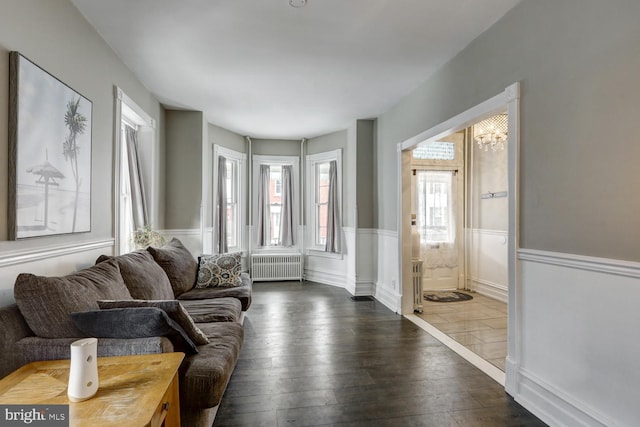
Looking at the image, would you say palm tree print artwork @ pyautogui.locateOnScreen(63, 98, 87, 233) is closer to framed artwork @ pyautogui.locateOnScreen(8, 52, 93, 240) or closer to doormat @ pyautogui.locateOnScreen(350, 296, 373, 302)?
framed artwork @ pyautogui.locateOnScreen(8, 52, 93, 240)

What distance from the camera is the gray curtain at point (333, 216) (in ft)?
19.7

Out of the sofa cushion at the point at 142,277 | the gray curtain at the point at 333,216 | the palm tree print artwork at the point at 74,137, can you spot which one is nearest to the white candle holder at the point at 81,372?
the sofa cushion at the point at 142,277

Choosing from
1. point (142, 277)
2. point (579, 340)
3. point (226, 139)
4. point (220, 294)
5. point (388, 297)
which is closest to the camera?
point (579, 340)

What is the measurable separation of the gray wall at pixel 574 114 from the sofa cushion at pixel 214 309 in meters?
2.25

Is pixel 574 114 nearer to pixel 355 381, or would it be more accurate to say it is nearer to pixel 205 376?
pixel 355 381

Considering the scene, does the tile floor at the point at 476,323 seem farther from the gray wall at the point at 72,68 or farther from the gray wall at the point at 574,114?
the gray wall at the point at 72,68

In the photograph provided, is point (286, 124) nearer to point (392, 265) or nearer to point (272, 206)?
point (272, 206)

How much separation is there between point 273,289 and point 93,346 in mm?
4564

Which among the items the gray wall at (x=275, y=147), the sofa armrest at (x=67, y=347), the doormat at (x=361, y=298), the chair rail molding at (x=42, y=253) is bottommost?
the doormat at (x=361, y=298)

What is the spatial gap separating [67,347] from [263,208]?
16.0 feet

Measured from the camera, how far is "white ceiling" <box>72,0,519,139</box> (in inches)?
96.1

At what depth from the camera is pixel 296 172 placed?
21.8 ft

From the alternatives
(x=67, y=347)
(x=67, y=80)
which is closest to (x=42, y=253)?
(x=67, y=347)

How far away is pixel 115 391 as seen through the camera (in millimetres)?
1276
